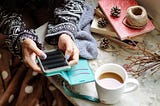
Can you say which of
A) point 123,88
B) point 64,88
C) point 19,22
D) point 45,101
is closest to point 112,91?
point 123,88

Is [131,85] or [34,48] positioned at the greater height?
[34,48]

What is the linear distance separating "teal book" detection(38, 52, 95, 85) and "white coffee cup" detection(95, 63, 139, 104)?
32 mm

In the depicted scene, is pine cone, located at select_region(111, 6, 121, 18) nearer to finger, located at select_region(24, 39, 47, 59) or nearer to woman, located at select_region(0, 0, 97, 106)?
woman, located at select_region(0, 0, 97, 106)

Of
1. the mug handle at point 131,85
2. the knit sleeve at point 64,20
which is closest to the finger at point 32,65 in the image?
the knit sleeve at point 64,20

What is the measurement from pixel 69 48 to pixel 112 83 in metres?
0.15

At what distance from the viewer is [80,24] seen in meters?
1.03

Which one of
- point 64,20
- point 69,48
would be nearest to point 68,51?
point 69,48

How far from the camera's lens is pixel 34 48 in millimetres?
911

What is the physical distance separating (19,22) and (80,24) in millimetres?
166

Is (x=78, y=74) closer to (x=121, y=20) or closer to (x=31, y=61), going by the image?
(x=31, y=61)

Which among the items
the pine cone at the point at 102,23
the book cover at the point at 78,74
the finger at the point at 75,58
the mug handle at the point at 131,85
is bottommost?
the mug handle at the point at 131,85

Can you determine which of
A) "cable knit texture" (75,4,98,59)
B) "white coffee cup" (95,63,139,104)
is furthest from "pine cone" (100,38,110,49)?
"white coffee cup" (95,63,139,104)

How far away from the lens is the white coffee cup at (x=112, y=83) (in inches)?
32.4

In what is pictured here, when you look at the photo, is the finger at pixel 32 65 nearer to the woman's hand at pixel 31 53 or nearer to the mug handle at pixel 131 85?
the woman's hand at pixel 31 53
